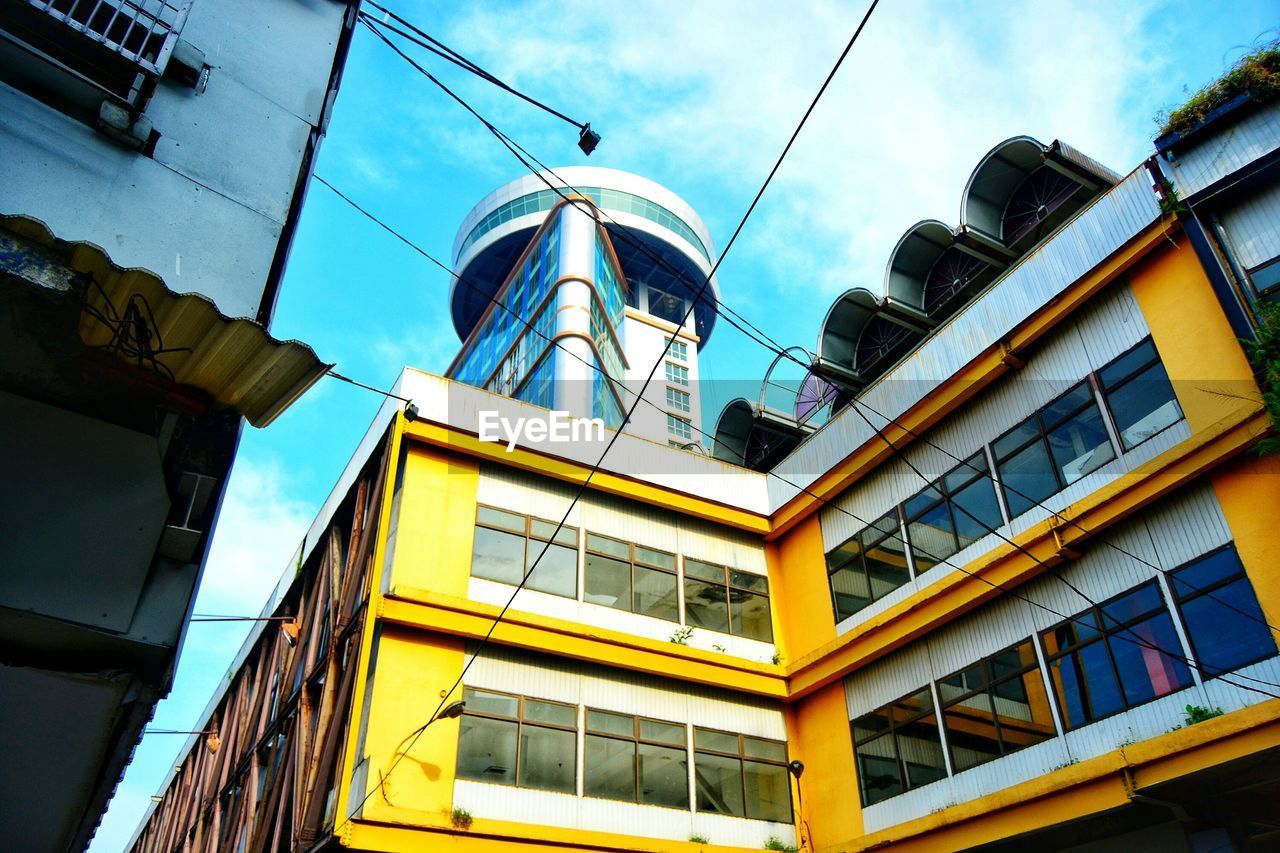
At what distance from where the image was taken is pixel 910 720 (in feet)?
50.0

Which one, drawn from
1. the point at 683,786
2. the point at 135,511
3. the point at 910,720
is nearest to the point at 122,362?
the point at 135,511

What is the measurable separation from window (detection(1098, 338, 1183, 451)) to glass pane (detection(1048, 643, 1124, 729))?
2960 millimetres

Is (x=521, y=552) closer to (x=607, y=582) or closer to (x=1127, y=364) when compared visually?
(x=607, y=582)

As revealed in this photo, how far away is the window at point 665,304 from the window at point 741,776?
65.4m

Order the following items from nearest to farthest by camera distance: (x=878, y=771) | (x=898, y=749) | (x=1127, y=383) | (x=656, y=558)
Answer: (x=1127, y=383), (x=898, y=749), (x=878, y=771), (x=656, y=558)

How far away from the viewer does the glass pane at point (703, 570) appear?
18.2m

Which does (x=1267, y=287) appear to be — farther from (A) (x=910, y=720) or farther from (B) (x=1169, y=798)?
(A) (x=910, y=720)

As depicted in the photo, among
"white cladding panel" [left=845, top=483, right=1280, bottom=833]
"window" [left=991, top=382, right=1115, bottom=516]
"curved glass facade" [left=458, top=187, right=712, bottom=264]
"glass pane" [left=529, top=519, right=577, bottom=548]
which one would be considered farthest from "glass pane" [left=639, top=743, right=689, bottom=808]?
"curved glass facade" [left=458, top=187, right=712, bottom=264]

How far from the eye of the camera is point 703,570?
18.3m

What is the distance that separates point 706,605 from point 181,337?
13090 mm

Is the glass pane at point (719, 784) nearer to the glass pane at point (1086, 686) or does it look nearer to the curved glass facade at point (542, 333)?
the glass pane at point (1086, 686)

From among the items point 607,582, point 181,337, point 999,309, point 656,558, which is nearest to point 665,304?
point 656,558

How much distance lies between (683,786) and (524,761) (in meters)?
2.94

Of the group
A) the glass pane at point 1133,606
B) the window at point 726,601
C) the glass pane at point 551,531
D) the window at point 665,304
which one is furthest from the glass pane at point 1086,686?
the window at point 665,304
